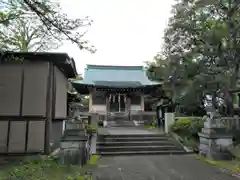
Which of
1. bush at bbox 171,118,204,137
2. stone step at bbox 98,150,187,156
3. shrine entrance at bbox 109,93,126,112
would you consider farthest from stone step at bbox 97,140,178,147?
shrine entrance at bbox 109,93,126,112

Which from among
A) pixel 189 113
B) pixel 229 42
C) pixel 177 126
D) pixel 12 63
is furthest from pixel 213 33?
pixel 189 113

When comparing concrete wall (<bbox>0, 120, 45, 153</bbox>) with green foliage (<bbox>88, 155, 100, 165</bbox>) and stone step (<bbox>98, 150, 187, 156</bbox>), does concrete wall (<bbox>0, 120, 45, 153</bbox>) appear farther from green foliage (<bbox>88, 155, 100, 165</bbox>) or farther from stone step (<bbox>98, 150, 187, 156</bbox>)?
stone step (<bbox>98, 150, 187, 156</bbox>)

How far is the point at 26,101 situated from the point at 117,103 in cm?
1510

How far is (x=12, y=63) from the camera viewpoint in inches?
276

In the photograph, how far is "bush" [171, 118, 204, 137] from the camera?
968cm

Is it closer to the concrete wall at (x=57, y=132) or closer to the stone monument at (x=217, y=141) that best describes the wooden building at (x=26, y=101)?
the concrete wall at (x=57, y=132)

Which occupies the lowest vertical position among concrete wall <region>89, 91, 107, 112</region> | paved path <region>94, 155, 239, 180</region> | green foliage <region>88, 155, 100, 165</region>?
paved path <region>94, 155, 239, 180</region>

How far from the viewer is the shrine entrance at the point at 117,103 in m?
21.5

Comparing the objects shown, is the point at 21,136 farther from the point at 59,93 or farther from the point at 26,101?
the point at 59,93

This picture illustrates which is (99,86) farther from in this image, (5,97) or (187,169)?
(187,169)

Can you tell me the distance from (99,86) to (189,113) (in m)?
8.39

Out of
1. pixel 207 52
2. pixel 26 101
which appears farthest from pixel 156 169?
pixel 207 52

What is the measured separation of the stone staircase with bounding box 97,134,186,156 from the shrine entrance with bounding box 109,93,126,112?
11256 millimetres

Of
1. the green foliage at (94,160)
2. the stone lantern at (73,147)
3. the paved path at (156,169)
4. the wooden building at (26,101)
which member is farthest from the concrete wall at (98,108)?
the stone lantern at (73,147)
